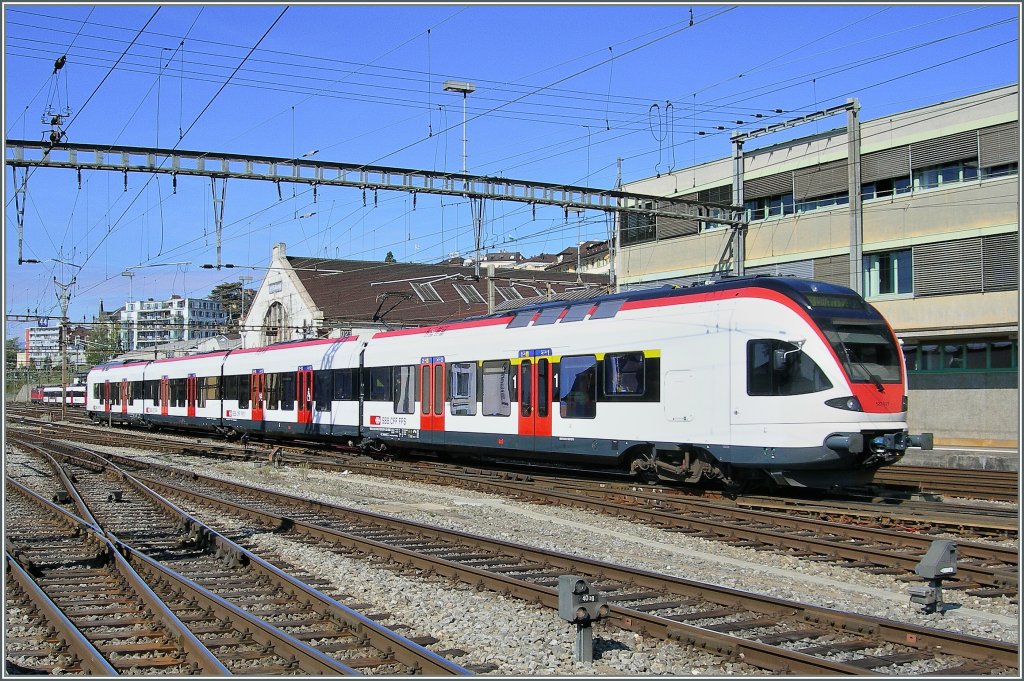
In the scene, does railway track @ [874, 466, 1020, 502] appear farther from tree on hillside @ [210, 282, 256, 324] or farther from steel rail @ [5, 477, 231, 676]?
tree on hillside @ [210, 282, 256, 324]

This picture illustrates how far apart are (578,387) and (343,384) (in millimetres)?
10564

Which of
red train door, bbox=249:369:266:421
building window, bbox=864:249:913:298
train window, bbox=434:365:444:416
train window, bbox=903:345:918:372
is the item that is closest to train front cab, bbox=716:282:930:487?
train window, bbox=434:365:444:416

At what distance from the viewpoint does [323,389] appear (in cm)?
2773

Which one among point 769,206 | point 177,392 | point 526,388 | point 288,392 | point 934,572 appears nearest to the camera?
point 934,572

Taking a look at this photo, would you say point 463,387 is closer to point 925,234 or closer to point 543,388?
point 543,388

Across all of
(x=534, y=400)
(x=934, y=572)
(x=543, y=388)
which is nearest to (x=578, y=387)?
(x=543, y=388)

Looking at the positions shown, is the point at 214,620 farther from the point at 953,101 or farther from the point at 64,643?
the point at 953,101

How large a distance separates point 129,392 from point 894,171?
36495mm

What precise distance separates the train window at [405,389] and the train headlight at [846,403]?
37.4 ft

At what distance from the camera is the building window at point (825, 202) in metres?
29.2

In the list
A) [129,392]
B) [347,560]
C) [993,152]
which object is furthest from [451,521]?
→ [129,392]

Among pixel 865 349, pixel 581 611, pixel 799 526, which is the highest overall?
pixel 865 349

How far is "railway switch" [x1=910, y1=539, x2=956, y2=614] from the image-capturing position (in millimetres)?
8094

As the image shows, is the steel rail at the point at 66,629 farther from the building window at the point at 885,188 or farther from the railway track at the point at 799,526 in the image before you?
the building window at the point at 885,188
